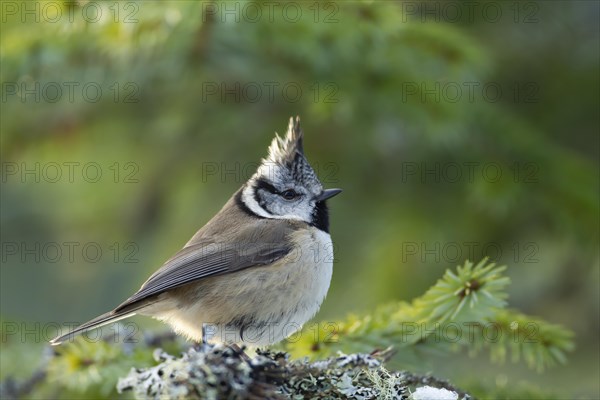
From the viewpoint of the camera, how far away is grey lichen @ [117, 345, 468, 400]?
1.47 metres

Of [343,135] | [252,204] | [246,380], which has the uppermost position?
[343,135]

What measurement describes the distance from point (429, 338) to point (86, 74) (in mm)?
1765

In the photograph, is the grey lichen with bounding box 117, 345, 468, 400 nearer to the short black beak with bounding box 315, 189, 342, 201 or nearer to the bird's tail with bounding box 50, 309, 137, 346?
the bird's tail with bounding box 50, 309, 137, 346

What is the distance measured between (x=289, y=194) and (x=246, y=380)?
1801 mm

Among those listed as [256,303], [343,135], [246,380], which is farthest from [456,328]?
[343,135]

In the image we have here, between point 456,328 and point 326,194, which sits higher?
point 326,194

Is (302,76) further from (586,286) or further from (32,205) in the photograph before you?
(32,205)

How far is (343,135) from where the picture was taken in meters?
3.83

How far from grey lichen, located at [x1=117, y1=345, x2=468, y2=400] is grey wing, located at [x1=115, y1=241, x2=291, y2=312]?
101 centimetres

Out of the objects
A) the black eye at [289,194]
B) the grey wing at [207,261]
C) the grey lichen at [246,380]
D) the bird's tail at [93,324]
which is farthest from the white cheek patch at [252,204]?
the grey lichen at [246,380]

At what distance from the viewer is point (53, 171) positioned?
4.12 m

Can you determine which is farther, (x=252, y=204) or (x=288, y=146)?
(x=252, y=204)

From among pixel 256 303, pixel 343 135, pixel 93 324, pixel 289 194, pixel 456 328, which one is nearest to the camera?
pixel 456 328

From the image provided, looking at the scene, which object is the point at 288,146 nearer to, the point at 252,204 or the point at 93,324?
the point at 252,204
